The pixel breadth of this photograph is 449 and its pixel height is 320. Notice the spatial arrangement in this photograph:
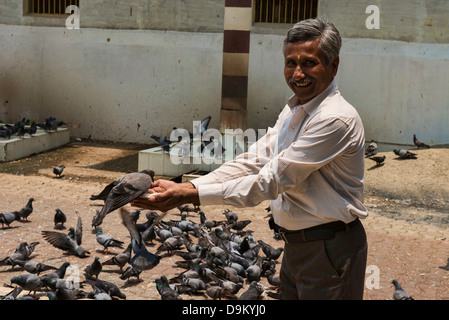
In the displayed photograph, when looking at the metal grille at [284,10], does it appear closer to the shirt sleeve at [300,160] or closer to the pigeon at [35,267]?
the pigeon at [35,267]

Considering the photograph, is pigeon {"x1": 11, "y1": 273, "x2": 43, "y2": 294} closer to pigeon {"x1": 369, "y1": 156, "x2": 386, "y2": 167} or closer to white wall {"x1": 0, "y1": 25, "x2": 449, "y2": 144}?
pigeon {"x1": 369, "y1": 156, "x2": 386, "y2": 167}

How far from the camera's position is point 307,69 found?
368 centimetres

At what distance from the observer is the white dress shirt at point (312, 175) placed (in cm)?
353

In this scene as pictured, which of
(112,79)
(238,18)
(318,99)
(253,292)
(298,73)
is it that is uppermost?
(238,18)

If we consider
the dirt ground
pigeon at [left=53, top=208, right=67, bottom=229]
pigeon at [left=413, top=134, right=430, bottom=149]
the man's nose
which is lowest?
the dirt ground

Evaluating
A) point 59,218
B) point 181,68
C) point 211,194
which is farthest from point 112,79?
point 211,194

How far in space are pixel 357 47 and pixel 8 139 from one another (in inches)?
320

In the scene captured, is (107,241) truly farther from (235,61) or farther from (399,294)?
(235,61)

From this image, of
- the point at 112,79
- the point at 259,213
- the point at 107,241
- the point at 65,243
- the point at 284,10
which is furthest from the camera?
the point at 112,79

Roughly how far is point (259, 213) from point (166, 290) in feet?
14.2

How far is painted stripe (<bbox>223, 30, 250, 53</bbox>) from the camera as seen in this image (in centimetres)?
1295

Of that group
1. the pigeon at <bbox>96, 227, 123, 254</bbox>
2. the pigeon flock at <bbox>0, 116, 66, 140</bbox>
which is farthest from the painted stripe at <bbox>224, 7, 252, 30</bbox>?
the pigeon at <bbox>96, 227, 123, 254</bbox>

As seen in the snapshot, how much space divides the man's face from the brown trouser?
84 cm
